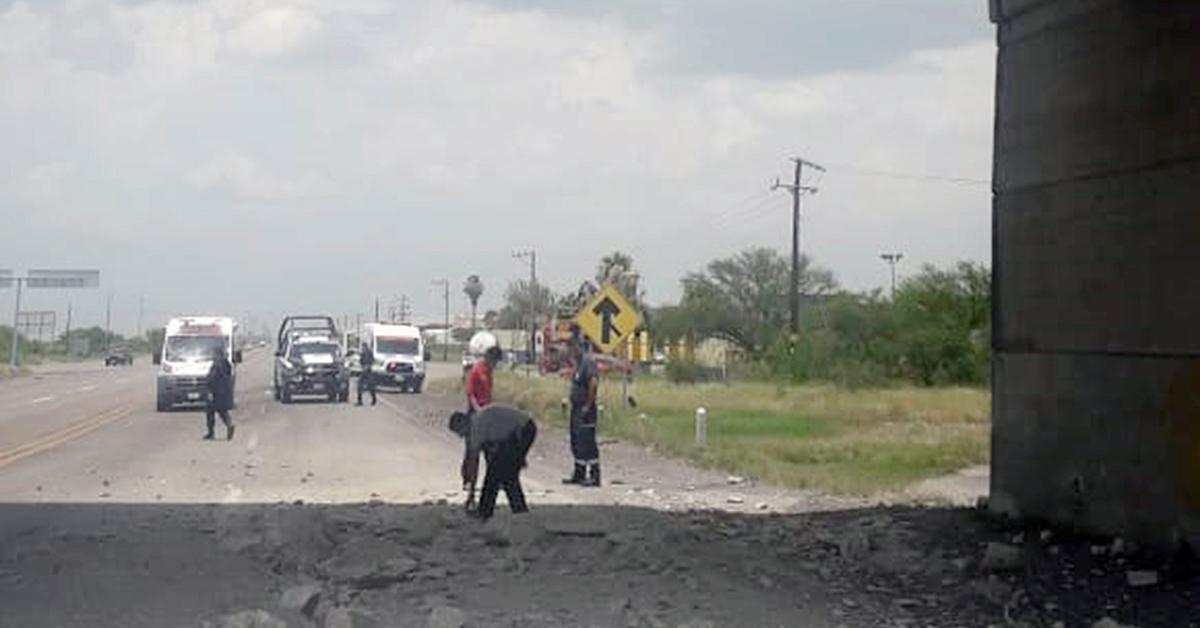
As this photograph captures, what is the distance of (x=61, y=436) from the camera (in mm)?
30875

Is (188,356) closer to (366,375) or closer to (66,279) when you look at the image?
(366,375)

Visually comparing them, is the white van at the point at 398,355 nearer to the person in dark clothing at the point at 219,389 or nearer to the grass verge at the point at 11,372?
the grass verge at the point at 11,372

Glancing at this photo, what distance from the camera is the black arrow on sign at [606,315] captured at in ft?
90.6

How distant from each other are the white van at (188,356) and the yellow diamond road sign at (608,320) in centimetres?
1730

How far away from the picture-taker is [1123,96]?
11.6 meters

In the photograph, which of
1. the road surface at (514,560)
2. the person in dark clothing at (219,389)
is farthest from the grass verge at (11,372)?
the road surface at (514,560)

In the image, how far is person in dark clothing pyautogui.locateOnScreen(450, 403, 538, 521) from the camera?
47.2 feet

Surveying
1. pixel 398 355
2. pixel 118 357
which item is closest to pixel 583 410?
pixel 398 355

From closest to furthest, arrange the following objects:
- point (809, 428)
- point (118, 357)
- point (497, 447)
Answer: point (497, 447)
point (809, 428)
point (118, 357)

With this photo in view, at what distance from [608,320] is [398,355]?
33332mm

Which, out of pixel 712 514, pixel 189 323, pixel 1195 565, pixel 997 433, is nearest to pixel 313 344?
pixel 189 323

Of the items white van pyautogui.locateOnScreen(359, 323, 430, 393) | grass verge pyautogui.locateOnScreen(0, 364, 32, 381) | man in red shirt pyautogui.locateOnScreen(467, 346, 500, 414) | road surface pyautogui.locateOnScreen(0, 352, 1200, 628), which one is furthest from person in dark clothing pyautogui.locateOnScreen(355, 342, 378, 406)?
grass verge pyautogui.locateOnScreen(0, 364, 32, 381)

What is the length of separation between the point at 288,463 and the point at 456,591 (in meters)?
13.8

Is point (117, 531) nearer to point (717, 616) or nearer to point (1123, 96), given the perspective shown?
point (717, 616)
